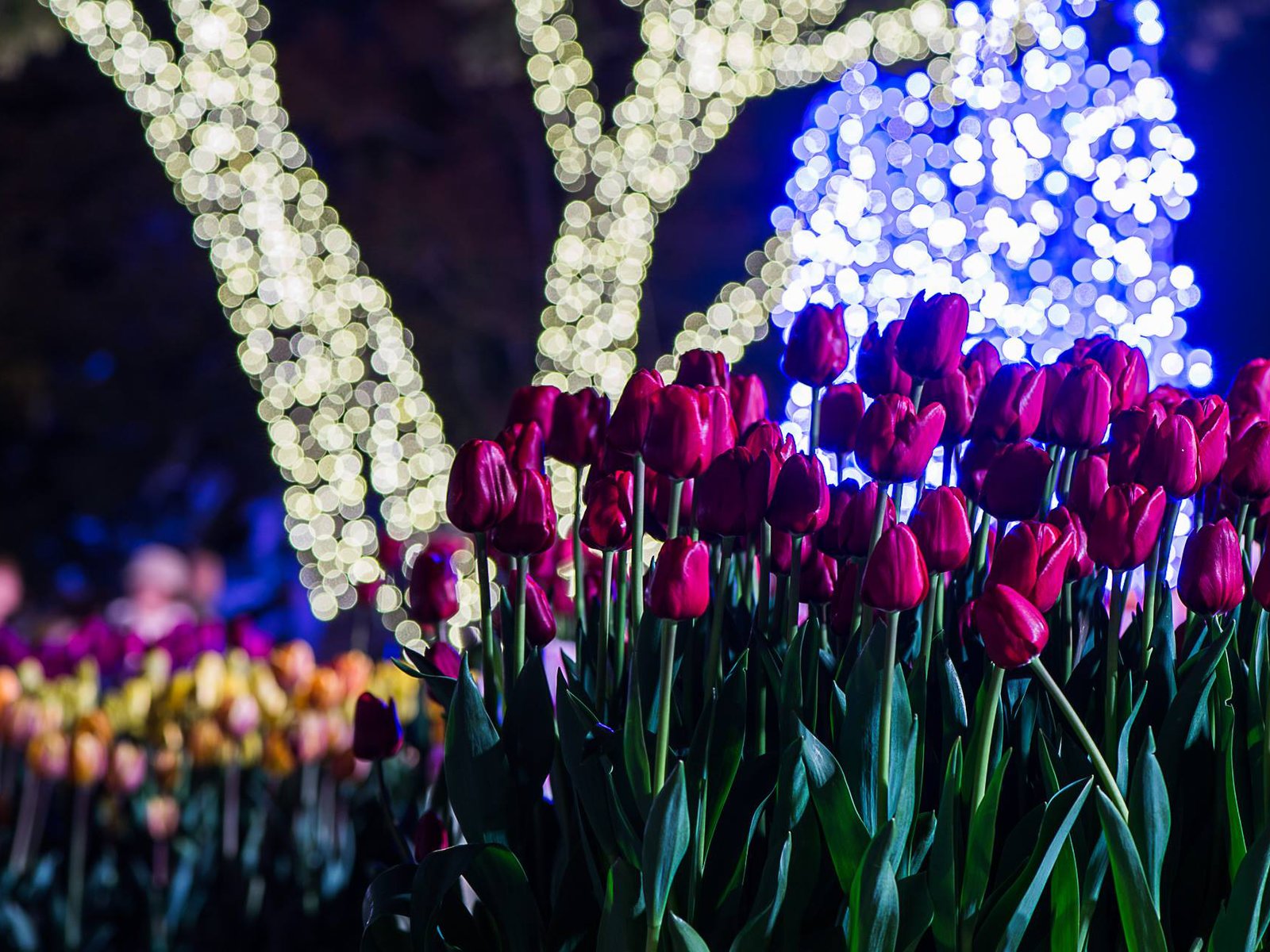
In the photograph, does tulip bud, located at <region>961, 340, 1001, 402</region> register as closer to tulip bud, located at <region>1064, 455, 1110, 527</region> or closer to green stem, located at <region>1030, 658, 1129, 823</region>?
tulip bud, located at <region>1064, 455, 1110, 527</region>

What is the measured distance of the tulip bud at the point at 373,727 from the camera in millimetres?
591

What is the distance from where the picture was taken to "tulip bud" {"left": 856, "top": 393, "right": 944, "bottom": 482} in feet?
1.51

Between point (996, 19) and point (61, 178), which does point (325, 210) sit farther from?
point (996, 19)

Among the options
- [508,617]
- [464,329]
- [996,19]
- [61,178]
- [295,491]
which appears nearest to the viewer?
[508,617]

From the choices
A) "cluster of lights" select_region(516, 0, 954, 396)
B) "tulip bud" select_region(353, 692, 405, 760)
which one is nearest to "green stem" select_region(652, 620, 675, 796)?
"tulip bud" select_region(353, 692, 405, 760)

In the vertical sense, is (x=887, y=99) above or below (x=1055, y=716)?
above

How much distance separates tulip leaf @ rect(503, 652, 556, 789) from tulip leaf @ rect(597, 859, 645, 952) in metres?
0.09

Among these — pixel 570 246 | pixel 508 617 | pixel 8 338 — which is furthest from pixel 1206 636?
pixel 8 338

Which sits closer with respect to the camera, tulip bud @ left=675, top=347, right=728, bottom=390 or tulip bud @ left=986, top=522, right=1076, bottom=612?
tulip bud @ left=986, top=522, right=1076, bottom=612

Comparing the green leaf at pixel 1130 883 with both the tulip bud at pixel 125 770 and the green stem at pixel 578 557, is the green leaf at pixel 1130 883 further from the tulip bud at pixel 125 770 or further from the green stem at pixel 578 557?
the tulip bud at pixel 125 770

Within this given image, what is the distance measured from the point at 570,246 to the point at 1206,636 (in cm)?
288

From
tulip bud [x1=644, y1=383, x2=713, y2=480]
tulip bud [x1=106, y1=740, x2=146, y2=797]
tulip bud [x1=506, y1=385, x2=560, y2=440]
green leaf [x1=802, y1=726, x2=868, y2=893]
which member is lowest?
tulip bud [x1=106, y1=740, x2=146, y2=797]

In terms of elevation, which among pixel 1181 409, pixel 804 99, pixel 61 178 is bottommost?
pixel 1181 409

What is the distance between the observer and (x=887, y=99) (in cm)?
165
